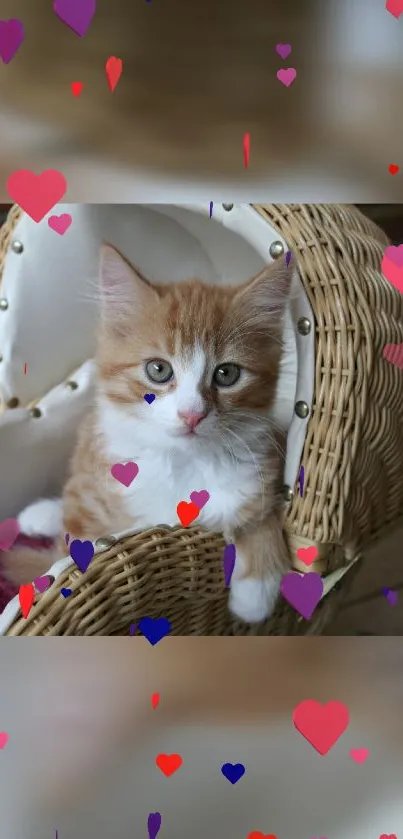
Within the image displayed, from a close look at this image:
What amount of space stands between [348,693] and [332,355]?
465mm

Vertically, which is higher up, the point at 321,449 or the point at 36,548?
the point at 321,449

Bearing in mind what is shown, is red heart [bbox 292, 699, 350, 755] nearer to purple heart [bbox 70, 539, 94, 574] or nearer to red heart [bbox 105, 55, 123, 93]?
purple heart [bbox 70, 539, 94, 574]

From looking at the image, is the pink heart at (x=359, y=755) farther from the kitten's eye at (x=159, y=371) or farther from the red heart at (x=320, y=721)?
the kitten's eye at (x=159, y=371)

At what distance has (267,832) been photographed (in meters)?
0.79

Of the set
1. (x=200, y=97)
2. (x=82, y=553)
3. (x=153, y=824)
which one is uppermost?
(x=200, y=97)

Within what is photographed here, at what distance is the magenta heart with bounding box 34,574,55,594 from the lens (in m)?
0.78

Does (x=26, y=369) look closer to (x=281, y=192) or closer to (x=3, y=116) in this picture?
(x=3, y=116)

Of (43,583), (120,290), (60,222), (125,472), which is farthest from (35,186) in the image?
(43,583)

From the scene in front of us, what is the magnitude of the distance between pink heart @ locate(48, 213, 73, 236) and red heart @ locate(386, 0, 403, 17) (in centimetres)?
52

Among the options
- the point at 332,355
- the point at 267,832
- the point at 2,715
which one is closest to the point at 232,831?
the point at 267,832

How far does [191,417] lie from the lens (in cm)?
81

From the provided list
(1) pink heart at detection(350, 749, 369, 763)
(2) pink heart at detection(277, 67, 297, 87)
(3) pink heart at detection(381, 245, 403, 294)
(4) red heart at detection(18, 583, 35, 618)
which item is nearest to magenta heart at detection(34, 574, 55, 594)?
(4) red heart at detection(18, 583, 35, 618)

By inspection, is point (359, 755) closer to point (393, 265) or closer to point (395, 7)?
point (393, 265)

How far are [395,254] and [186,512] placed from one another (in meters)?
0.47
